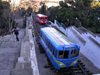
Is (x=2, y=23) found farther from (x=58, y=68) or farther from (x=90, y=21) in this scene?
(x=58, y=68)

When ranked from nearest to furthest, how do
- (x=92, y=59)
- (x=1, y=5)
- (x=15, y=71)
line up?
(x=15, y=71)
(x=92, y=59)
(x=1, y=5)

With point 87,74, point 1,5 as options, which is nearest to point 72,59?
point 87,74

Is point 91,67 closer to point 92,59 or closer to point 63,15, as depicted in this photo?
point 92,59

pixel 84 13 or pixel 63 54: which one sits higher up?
pixel 84 13

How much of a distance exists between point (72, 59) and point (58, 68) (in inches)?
47.2

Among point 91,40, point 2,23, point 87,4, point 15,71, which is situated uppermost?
point 87,4

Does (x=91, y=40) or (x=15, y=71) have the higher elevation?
(x=15, y=71)

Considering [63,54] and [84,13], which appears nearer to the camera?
[63,54]

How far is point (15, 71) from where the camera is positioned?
5.16 m

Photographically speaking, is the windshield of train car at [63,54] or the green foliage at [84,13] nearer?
the windshield of train car at [63,54]

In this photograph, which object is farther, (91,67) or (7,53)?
(91,67)

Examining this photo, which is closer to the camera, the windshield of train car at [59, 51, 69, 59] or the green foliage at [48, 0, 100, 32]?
the windshield of train car at [59, 51, 69, 59]

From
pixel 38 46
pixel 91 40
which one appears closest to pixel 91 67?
pixel 91 40

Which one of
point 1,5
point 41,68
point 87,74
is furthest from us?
point 1,5
